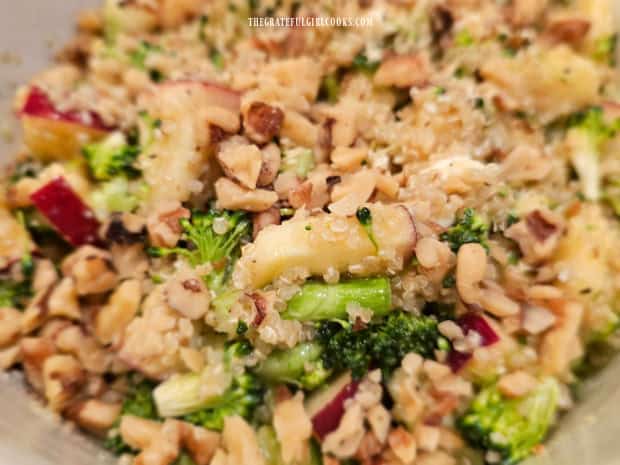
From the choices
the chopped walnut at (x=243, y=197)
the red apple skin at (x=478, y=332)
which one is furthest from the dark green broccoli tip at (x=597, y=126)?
the chopped walnut at (x=243, y=197)

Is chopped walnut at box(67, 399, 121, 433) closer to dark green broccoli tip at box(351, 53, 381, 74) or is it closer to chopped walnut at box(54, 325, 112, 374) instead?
chopped walnut at box(54, 325, 112, 374)

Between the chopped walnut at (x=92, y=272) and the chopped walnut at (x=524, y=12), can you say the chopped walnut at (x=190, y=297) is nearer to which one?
the chopped walnut at (x=92, y=272)

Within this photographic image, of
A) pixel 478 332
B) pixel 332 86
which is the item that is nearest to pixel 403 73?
pixel 332 86

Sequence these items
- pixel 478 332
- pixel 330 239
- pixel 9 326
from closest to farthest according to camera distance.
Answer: pixel 330 239, pixel 478 332, pixel 9 326

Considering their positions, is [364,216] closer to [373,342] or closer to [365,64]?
[373,342]

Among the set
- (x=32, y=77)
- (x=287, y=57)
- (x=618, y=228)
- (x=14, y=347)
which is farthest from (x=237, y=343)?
(x=32, y=77)

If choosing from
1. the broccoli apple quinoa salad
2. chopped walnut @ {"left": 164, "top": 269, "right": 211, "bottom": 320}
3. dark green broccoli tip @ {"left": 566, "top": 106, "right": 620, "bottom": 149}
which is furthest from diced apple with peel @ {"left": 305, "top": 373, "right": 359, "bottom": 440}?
dark green broccoli tip @ {"left": 566, "top": 106, "right": 620, "bottom": 149}
